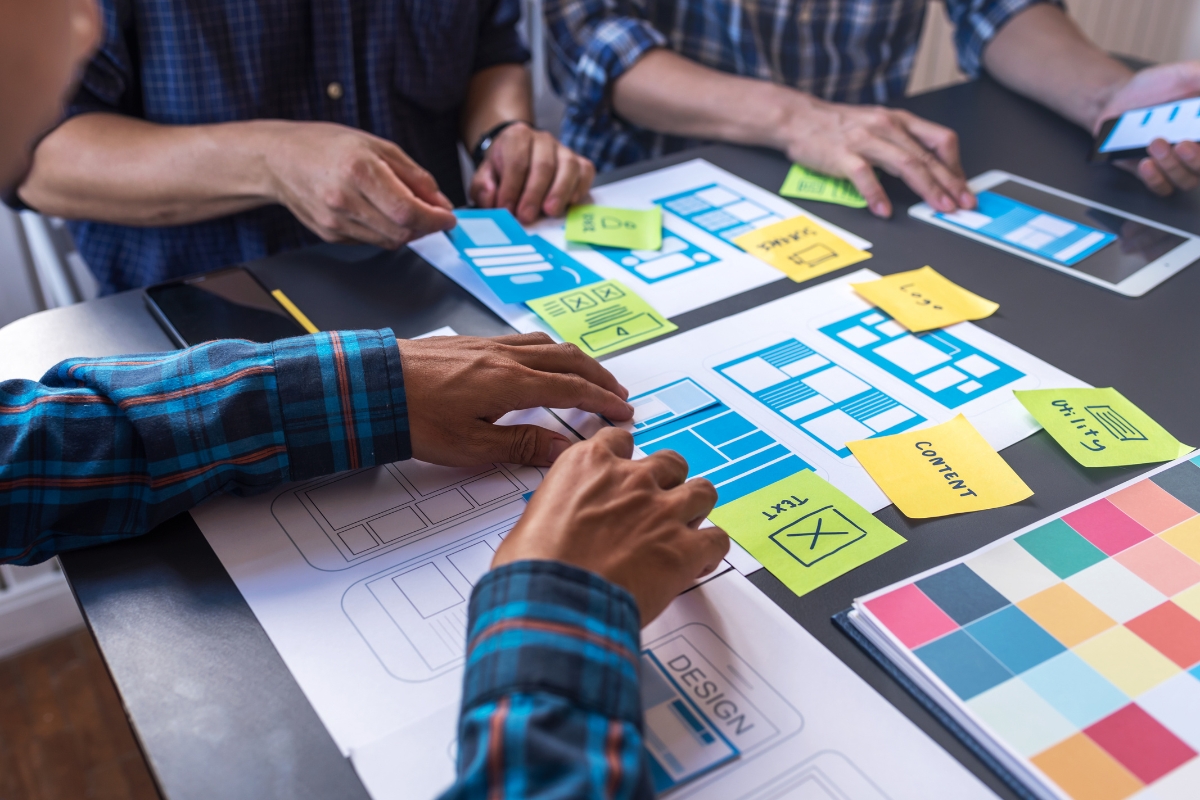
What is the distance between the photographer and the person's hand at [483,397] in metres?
0.66

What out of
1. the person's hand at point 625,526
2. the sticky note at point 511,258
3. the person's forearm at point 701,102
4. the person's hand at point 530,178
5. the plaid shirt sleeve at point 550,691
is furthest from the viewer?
the person's forearm at point 701,102

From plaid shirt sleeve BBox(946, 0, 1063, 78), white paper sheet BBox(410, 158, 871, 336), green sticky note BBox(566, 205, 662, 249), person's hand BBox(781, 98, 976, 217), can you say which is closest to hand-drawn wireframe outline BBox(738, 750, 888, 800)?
white paper sheet BBox(410, 158, 871, 336)

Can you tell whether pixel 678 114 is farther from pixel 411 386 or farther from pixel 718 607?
→ pixel 718 607

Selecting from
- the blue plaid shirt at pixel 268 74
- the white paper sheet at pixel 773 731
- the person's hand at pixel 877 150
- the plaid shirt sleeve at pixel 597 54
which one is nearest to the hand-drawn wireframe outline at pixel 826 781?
the white paper sheet at pixel 773 731

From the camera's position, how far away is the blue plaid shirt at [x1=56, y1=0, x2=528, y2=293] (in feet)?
3.46

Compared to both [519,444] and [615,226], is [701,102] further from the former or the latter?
[519,444]

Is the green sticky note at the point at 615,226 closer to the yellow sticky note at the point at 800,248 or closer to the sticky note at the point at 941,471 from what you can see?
the yellow sticky note at the point at 800,248

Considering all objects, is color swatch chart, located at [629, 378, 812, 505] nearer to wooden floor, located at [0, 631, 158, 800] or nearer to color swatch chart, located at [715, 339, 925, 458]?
color swatch chart, located at [715, 339, 925, 458]

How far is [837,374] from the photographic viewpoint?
2.56 ft

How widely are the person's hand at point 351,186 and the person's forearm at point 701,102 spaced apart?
48 cm

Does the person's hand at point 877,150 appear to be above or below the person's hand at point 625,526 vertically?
above

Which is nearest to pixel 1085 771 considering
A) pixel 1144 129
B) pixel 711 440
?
pixel 711 440

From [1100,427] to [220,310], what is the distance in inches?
30.5

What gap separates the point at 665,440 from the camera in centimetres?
70
